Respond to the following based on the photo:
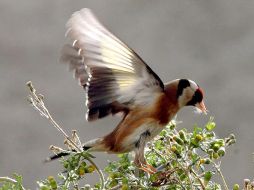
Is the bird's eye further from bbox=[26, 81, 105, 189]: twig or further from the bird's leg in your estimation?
bbox=[26, 81, 105, 189]: twig

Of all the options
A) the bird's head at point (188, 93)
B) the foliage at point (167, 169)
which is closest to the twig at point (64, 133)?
the foliage at point (167, 169)

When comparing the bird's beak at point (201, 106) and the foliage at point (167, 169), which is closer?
the foliage at point (167, 169)

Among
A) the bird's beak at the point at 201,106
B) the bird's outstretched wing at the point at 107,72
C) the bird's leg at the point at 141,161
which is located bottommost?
the bird's leg at the point at 141,161

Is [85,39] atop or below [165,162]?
atop

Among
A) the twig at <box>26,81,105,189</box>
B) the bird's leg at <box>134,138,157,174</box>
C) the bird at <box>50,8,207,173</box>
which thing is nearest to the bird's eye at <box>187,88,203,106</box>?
the bird at <box>50,8,207,173</box>

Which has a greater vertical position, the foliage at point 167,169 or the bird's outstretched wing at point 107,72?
the bird's outstretched wing at point 107,72

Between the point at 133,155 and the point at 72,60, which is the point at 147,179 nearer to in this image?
the point at 133,155

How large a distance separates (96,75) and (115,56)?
0.04 meters

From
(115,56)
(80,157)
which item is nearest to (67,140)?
(80,157)

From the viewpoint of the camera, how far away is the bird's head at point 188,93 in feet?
3.54

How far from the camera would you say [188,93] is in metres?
1.09

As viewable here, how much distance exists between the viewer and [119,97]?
1051 millimetres

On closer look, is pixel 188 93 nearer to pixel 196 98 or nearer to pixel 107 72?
pixel 196 98

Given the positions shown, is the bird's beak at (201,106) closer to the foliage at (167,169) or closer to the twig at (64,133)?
the foliage at (167,169)
